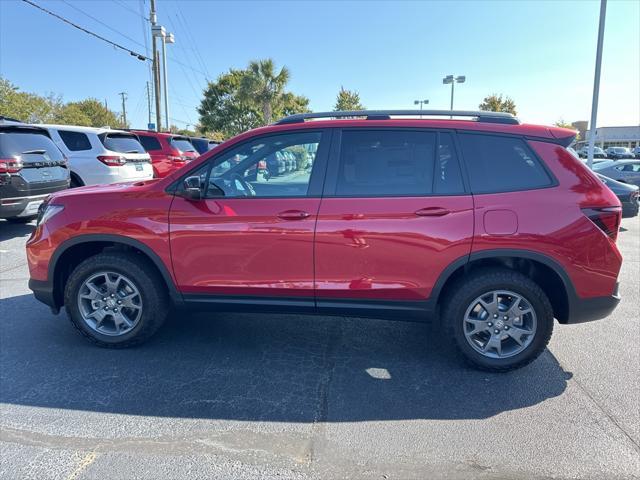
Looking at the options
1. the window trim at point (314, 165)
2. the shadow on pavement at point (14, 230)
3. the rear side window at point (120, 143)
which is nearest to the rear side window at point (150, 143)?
the rear side window at point (120, 143)

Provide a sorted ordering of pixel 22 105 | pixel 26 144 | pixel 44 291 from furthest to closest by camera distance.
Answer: pixel 22 105
pixel 26 144
pixel 44 291

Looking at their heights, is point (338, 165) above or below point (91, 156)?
below

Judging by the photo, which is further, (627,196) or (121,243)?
(627,196)

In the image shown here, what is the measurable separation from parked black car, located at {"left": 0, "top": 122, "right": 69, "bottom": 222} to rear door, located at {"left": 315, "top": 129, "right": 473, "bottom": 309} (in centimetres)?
616

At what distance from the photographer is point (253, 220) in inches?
129

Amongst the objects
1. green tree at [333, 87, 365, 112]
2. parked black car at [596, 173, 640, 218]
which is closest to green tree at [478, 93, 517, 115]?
green tree at [333, 87, 365, 112]

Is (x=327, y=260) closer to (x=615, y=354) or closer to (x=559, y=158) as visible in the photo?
(x=559, y=158)

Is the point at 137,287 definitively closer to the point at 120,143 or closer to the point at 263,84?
the point at 120,143

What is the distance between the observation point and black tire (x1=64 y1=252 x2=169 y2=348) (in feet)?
11.6

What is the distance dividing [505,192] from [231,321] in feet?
8.96

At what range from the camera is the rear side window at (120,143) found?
920 centimetres

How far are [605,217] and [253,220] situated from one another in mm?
2544

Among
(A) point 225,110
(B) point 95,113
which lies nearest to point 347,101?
(A) point 225,110

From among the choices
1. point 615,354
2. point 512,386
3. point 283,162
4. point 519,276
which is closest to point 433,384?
point 512,386
